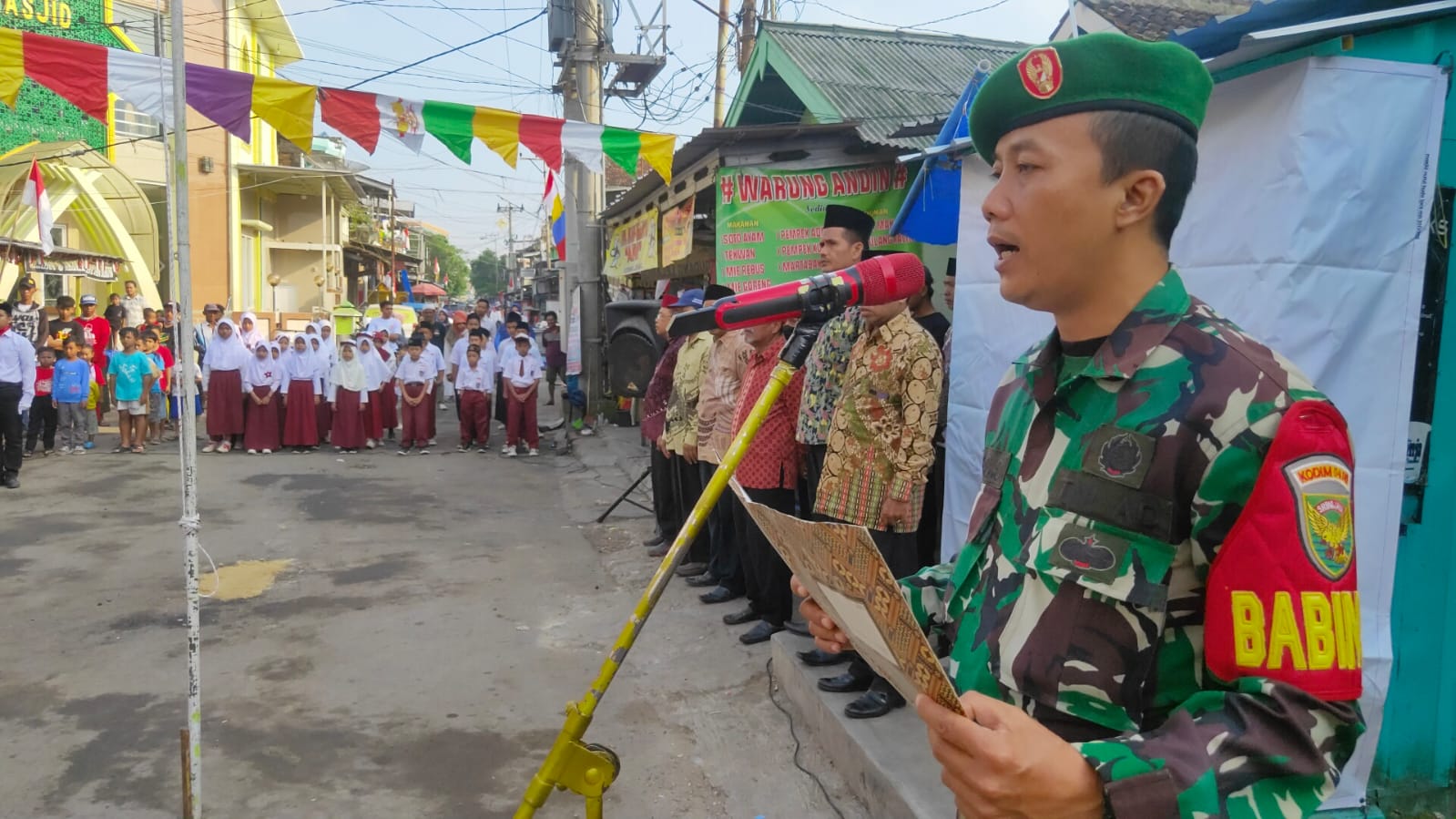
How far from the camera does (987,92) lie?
51.5 inches

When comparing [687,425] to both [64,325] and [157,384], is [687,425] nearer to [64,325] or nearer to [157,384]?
[157,384]

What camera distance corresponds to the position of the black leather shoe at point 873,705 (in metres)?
3.60

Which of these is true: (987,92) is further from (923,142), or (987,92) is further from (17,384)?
(17,384)

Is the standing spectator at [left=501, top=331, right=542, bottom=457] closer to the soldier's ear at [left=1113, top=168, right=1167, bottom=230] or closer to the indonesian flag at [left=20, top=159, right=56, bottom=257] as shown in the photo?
the indonesian flag at [left=20, top=159, right=56, bottom=257]

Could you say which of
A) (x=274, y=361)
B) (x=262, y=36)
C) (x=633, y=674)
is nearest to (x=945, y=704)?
(x=633, y=674)

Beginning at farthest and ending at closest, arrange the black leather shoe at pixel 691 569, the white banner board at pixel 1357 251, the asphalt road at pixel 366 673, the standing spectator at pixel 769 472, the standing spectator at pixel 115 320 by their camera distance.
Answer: the standing spectator at pixel 115 320 → the black leather shoe at pixel 691 569 → the standing spectator at pixel 769 472 → the asphalt road at pixel 366 673 → the white banner board at pixel 1357 251

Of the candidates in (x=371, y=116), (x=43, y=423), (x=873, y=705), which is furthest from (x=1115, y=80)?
(x=43, y=423)

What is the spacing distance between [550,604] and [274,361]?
7.98 metres

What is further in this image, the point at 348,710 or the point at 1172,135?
the point at 348,710

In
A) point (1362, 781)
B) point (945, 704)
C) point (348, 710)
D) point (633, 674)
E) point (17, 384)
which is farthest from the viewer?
point (17, 384)

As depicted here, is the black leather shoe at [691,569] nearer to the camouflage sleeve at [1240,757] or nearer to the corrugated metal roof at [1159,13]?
the corrugated metal roof at [1159,13]

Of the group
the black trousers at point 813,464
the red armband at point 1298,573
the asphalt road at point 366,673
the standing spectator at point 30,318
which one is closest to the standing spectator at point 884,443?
the black trousers at point 813,464

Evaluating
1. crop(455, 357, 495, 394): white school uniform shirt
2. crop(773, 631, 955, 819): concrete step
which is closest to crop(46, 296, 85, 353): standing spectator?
crop(455, 357, 495, 394): white school uniform shirt

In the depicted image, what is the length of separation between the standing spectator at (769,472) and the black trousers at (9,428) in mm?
8040
